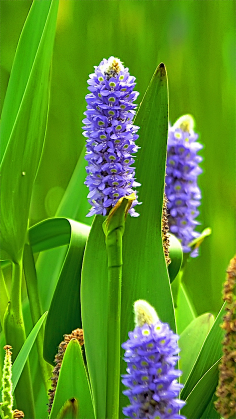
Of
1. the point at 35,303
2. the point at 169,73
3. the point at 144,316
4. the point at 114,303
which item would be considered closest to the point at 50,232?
the point at 35,303

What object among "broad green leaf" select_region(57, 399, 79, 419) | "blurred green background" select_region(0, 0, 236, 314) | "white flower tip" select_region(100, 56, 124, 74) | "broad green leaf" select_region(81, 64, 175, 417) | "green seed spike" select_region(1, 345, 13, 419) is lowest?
"broad green leaf" select_region(57, 399, 79, 419)

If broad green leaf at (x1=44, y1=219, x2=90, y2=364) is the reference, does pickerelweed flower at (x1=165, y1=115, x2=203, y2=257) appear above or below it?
above

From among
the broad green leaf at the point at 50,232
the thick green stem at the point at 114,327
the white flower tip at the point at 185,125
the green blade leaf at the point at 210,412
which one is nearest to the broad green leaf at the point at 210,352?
the green blade leaf at the point at 210,412

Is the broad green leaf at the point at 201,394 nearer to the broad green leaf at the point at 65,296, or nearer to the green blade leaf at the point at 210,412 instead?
the green blade leaf at the point at 210,412

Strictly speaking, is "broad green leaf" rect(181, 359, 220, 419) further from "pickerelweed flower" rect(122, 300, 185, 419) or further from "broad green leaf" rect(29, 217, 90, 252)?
"broad green leaf" rect(29, 217, 90, 252)

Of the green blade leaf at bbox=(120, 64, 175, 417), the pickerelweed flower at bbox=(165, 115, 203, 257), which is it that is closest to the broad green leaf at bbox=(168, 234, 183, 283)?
the pickerelweed flower at bbox=(165, 115, 203, 257)

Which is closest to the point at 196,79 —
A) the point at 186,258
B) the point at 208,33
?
the point at 208,33

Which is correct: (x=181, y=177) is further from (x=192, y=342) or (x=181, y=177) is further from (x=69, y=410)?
(x=69, y=410)
